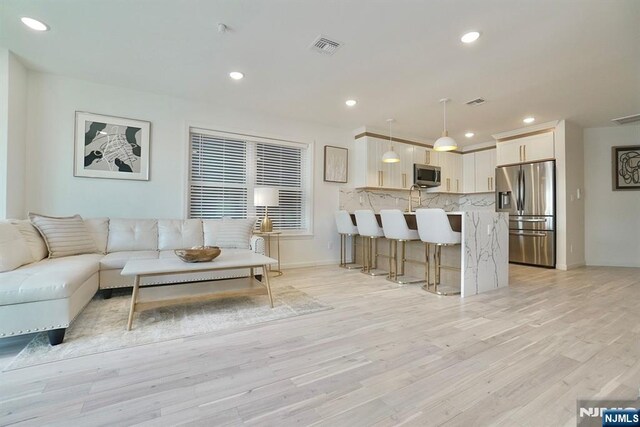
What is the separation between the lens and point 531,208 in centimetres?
496

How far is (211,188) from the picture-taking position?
4258 millimetres

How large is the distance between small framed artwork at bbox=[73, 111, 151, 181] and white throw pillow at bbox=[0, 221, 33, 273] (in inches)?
50.5

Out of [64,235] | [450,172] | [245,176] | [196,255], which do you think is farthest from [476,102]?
[64,235]

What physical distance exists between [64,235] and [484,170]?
23.6ft

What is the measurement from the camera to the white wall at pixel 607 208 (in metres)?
4.84

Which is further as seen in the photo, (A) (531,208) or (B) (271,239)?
(A) (531,208)

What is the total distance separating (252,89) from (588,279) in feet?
17.7

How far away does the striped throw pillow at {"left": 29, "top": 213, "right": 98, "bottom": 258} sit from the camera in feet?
A: 9.04

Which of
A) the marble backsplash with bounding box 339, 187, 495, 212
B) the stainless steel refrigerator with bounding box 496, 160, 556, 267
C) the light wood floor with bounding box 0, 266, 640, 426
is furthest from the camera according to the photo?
the marble backsplash with bounding box 339, 187, 495, 212

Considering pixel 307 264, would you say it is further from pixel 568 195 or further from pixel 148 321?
pixel 568 195

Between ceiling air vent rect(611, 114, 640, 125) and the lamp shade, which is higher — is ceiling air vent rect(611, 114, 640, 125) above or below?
above

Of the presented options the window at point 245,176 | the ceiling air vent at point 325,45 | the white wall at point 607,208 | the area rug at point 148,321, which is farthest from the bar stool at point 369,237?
the white wall at point 607,208

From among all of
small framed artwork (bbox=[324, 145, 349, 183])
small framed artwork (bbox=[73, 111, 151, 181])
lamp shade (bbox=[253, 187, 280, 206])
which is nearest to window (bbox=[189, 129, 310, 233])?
small framed artwork (bbox=[324, 145, 349, 183])

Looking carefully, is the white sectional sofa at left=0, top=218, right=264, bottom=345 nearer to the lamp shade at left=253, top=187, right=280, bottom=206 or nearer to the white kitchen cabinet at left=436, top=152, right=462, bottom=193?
the lamp shade at left=253, top=187, right=280, bottom=206
